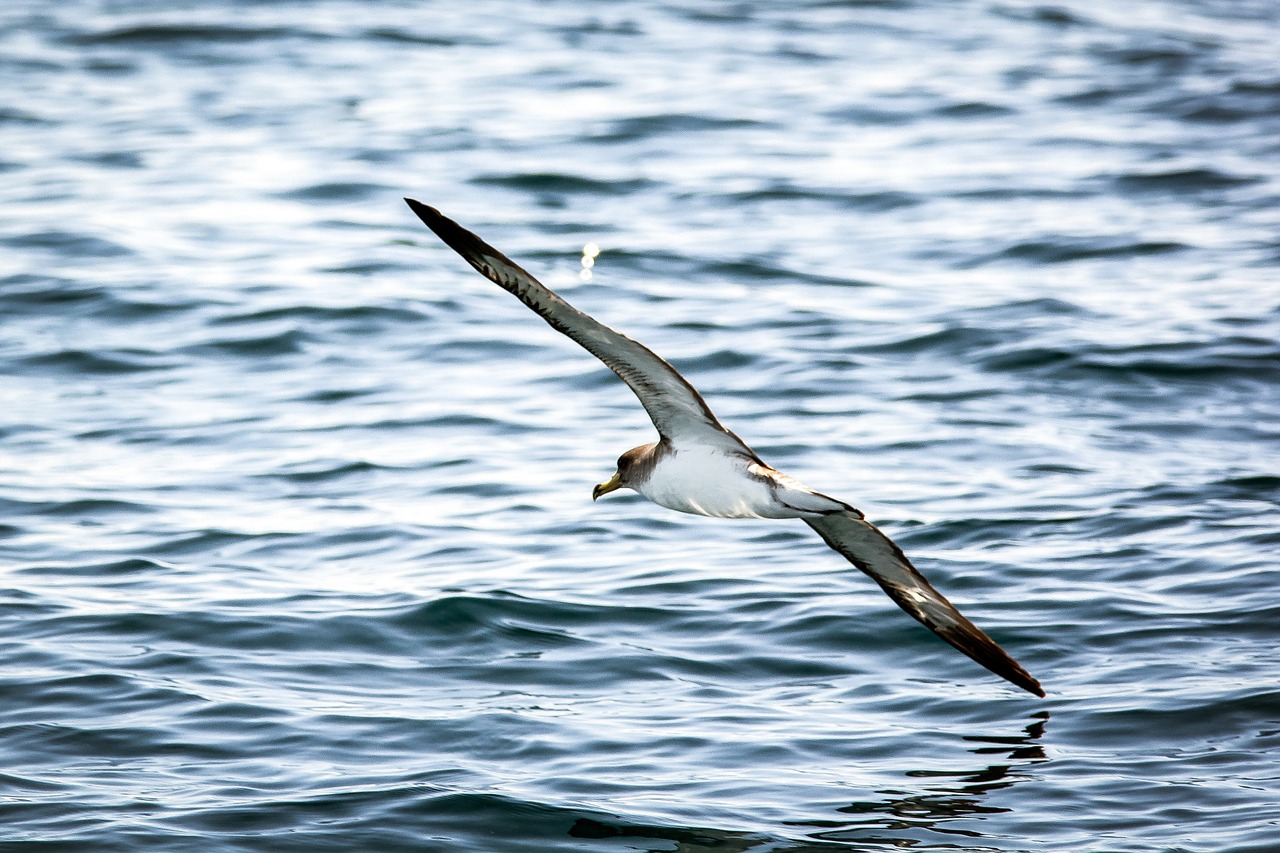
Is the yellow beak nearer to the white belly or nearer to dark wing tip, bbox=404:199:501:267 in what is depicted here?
the white belly

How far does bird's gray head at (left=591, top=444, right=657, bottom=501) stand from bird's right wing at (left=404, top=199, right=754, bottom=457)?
211mm

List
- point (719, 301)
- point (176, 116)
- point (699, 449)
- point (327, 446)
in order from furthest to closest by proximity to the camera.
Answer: point (176, 116), point (719, 301), point (327, 446), point (699, 449)

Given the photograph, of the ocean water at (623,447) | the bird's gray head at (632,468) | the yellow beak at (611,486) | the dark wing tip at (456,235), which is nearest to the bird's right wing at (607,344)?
the dark wing tip at (456,235)

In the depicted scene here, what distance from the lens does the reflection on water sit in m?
6.12

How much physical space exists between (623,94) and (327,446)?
9.97 meters

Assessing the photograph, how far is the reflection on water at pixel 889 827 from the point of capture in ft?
20.1

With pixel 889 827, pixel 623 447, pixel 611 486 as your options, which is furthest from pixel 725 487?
pixel 623 447

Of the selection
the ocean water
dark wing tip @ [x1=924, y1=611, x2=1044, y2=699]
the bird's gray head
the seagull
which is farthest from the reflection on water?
the bird's gray head

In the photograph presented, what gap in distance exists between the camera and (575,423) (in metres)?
10.7

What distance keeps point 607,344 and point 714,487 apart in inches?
39.1

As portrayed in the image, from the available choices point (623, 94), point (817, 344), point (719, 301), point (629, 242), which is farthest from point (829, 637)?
point (623, 94)

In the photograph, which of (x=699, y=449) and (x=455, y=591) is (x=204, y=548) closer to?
(x=455, y=591)

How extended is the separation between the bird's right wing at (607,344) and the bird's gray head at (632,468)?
211mm

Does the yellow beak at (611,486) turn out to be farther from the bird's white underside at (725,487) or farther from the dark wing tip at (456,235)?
the dark wing tip at (456,235)
